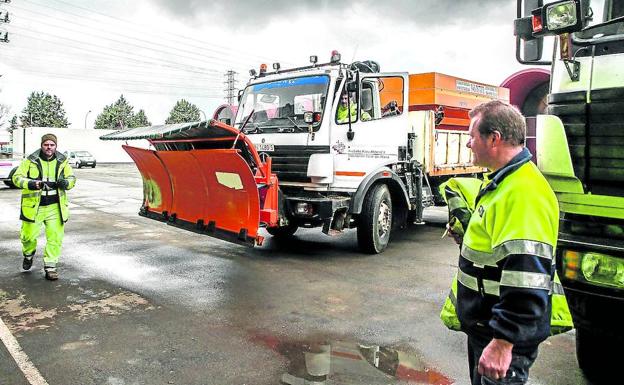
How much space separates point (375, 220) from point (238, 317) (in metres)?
3.11

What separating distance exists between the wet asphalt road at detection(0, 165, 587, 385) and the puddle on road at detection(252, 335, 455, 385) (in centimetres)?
1

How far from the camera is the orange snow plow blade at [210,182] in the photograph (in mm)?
5820

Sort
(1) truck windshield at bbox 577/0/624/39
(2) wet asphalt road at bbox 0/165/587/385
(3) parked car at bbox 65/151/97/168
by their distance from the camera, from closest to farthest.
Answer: (1) truck windshield at bbox 577/0/624/39
(2) wet asphalt road at bbox 0/165/587/385
(3) parked car at bbox 65/151/97/168

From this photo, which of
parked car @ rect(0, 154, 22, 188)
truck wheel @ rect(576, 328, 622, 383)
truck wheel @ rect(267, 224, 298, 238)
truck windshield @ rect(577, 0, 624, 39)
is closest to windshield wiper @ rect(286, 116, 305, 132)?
truck wheel @ rect(267, 224, 298, 238)

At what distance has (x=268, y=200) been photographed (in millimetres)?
6090

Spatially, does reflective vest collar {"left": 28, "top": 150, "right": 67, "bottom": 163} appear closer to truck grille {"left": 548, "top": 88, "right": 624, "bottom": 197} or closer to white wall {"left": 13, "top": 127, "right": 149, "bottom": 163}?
truck grille {"left": 548, "top": 88, "right": 624, "bottom": 197}

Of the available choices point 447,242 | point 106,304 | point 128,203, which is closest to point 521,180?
point 106,304

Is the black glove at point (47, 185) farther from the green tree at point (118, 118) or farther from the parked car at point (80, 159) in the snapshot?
the green tree at point (118, 118)

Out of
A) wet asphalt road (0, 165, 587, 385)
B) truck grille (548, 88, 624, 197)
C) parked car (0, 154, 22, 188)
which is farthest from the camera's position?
parked car (0, 154, 22, 188)

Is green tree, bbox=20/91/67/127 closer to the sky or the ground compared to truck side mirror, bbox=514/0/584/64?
closer to the sky

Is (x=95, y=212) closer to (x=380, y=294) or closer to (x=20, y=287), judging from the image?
(x=20, y=287)

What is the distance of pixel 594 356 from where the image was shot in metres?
3.40

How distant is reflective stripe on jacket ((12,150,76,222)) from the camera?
19.2ft

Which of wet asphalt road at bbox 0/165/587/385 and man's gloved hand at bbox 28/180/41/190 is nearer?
wet asphalt road at bbox 0/165/587/385
